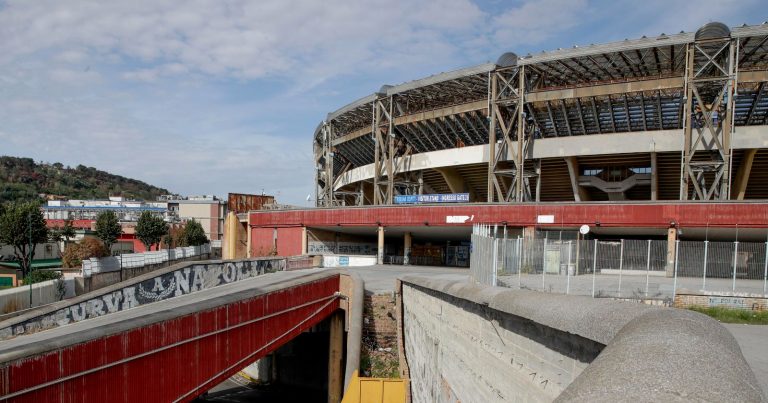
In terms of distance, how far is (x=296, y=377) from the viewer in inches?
1224

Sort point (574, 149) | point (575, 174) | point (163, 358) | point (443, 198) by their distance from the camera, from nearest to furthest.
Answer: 1. point (163, 358)
2. point (574, 149)
3. point (575, 174)
4. point (443, 198)

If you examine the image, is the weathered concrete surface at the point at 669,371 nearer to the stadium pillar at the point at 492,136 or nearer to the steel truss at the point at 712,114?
the steel truss at the point at 712,114

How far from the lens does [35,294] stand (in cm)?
2545

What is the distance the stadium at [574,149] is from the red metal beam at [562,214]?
0.25 feet

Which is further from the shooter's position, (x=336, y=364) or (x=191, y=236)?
(x=191, y=236)

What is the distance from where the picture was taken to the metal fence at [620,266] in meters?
15.7

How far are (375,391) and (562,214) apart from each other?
70.4 feet

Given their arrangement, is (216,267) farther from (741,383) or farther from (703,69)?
(703,69)

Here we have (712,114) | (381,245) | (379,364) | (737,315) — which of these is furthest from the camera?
(381,245)

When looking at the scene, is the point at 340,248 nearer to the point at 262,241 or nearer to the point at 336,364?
the point at 262,241

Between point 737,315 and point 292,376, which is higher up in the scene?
point 737,315

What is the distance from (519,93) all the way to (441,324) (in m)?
30.0

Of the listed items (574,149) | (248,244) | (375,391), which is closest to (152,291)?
(375,391)

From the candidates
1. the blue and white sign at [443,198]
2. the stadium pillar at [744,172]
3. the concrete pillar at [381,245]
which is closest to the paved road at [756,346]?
the concrete pillar at [381,245]
